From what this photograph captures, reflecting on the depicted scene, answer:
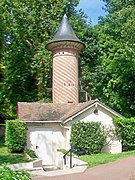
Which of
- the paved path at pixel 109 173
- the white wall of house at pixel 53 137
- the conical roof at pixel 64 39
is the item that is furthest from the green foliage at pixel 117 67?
the paved path at pixel 109 173

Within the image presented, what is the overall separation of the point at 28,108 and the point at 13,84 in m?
10.8

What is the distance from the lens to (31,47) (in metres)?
32.7

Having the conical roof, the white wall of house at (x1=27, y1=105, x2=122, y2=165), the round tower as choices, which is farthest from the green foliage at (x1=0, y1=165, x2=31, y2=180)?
the conical roof

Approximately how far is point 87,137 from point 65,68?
9514mm

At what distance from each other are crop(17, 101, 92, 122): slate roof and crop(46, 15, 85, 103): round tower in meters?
2.45

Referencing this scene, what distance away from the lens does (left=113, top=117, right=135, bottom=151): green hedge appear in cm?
1983

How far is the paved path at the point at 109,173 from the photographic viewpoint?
1012cm

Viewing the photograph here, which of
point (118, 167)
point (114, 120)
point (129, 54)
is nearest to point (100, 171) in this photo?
point (118, 167)

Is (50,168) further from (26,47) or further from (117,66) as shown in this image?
(26,47)

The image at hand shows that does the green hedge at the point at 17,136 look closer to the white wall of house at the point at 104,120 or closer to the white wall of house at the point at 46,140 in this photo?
the white wall of house at the point at 46,140

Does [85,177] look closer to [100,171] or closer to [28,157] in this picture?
[100,171]

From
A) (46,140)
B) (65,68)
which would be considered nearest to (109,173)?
(46,140)

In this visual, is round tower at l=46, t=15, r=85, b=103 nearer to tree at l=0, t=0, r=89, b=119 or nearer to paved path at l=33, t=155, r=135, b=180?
tree at l=0, t=0, r=89, b=119

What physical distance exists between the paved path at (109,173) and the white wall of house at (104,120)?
642 centimetres
